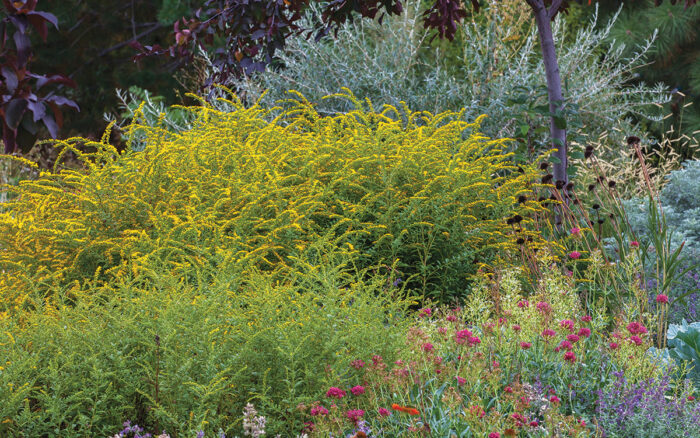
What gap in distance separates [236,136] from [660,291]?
2.85 meters

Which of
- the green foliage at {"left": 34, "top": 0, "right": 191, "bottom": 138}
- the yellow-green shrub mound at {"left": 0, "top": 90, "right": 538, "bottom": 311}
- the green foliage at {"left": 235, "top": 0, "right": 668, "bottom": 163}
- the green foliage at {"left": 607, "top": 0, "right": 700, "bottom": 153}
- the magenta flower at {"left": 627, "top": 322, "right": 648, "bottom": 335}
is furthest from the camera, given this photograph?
the green foliage at {"left": 34, "top": 0, "right": 191, "bottom": 138}

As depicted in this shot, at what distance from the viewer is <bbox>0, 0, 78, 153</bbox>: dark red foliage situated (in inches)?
76.2

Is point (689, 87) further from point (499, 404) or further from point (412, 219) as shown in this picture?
point (499, 404)

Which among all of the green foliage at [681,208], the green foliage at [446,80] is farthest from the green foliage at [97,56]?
the green foliage at [681,208]

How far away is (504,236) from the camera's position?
174 inches

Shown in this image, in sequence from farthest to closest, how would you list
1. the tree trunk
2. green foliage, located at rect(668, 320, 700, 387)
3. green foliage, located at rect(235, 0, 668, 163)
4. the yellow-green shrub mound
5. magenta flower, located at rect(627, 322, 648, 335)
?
green foliage, located at rect(235, 0, 668, 163), the tree trunk, the yellow-green shrub mound, green foliage, located at rect(668, 320, 700, 387), magenta flower, located at rect(627, 322, 648, 335)

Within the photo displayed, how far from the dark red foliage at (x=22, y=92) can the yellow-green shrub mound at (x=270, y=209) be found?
160 cm

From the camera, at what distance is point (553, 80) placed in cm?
529

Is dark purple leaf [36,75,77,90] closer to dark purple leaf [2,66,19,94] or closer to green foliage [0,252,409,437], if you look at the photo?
dark purple leaf [2,66,19,94]

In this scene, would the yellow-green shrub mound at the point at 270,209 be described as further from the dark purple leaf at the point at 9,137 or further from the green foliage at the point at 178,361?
the dark purple leaf at the point at 9,137

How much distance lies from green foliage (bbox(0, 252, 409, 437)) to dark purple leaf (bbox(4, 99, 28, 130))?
0.83 meters

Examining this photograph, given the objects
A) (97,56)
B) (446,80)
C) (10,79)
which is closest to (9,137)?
(10,79)

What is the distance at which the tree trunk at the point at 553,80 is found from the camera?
5164 millimetres

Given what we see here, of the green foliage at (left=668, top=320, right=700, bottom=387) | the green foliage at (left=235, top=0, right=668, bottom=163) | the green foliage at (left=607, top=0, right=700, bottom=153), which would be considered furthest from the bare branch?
the green foliage at (left=607, top=0, right=700, bottom=153)
